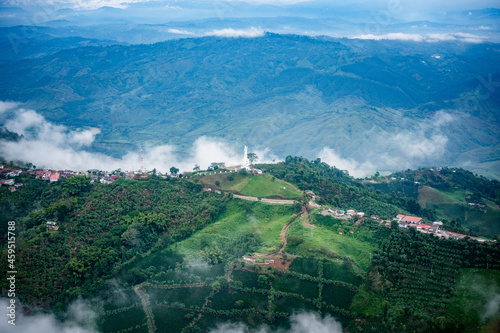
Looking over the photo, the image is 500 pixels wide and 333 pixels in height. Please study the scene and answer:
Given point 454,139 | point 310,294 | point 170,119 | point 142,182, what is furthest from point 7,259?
point 454,139

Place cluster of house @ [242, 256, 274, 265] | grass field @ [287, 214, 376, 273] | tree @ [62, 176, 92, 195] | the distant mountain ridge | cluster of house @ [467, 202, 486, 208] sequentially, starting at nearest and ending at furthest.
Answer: grass field @ [287, 214, 376, 273]
cluster of house @ [242, 256, 274, 265]
tree @ [62, 176, 92, 195]
cluster of house @ [467, 202, 486, 208]
the distant mountain ridge

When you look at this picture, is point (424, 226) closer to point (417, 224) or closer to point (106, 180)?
point (417, 224)

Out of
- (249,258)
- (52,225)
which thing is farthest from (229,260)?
(52,225)

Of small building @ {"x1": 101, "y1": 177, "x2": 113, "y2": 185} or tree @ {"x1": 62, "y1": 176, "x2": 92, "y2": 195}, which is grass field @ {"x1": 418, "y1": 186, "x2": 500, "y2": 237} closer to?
small building @ {"x1": 101, "y1": 177, "x2": 113, "y2": 185}

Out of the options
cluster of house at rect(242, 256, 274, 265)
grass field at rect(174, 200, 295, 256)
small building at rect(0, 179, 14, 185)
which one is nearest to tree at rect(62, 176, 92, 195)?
small building at rect(0, 179, 14, 185)

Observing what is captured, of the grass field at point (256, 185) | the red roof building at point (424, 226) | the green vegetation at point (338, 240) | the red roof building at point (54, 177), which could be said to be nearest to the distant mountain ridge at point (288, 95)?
the red roof building at point (54, 177)

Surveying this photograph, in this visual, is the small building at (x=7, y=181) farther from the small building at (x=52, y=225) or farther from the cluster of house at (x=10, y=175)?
the small building at (x=52, y=225)
